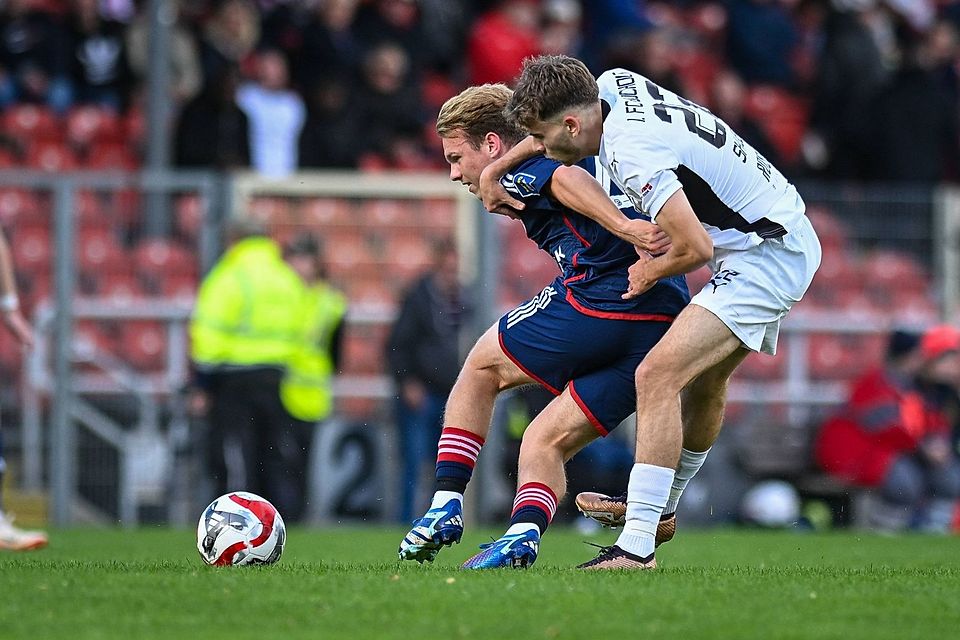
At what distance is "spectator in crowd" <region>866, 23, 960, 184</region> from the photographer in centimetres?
1678

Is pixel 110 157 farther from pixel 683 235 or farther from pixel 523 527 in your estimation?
pixel 683 235

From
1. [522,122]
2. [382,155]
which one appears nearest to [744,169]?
[522,122]

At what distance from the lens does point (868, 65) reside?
1766cm

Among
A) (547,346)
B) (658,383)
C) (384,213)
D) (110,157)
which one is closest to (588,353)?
(547,346)

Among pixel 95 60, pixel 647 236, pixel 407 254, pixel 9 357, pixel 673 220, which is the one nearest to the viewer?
pixel 673 220

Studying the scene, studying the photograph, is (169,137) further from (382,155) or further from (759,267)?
(759,267)

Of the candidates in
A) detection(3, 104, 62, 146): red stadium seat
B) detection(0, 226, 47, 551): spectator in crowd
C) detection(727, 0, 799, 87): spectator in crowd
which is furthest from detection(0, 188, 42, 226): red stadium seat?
detection(727, 0, 799, 87): spectator in crowd

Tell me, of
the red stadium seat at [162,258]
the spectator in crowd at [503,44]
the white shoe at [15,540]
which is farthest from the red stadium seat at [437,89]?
the white shoe at [15,540]

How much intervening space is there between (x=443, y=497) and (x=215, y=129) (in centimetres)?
853

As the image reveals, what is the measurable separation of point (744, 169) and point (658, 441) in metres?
1.18

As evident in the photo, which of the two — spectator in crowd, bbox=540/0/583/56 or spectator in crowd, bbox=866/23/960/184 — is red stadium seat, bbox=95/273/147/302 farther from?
spectator in crowd, bbox=866/23/960/184

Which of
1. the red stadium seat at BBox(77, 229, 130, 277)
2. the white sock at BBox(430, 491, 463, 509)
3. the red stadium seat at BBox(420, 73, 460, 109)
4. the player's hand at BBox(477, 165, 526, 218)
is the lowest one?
the white sock at BBox(430, 491, 463, 509)

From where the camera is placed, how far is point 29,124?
15.4m

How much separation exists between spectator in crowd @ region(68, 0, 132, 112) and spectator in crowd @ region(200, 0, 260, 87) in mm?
792
